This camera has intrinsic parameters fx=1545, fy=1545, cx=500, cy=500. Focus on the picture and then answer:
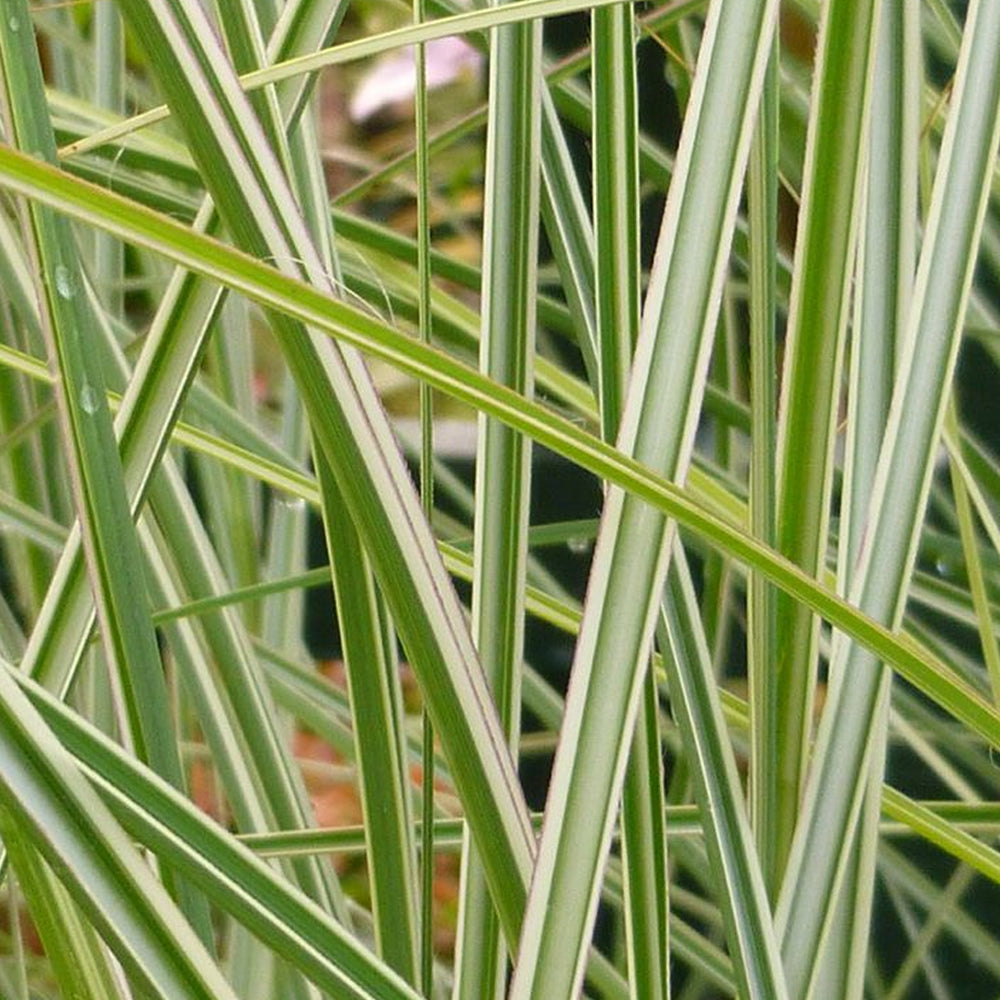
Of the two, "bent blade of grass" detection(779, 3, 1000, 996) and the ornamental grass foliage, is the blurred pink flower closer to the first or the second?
the ornamental grass foliage

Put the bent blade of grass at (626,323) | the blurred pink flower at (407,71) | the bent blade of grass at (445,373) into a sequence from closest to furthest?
the bent blade of grass at (445,373) → the bent blade of grass at (626,323) → the blurred pink flower at (407,71)

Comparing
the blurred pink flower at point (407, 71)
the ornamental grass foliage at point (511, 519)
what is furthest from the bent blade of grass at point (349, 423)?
the blurred pink flower at point (407, 71)

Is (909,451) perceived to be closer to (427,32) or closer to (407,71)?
(427,32)

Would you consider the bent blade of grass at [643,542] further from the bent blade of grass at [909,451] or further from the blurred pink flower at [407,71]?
the blurred pink flower at [407,71]

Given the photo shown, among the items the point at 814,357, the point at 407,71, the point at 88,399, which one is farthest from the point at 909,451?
the point at 407,71

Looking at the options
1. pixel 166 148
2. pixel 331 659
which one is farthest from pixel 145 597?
pixel 331 659
